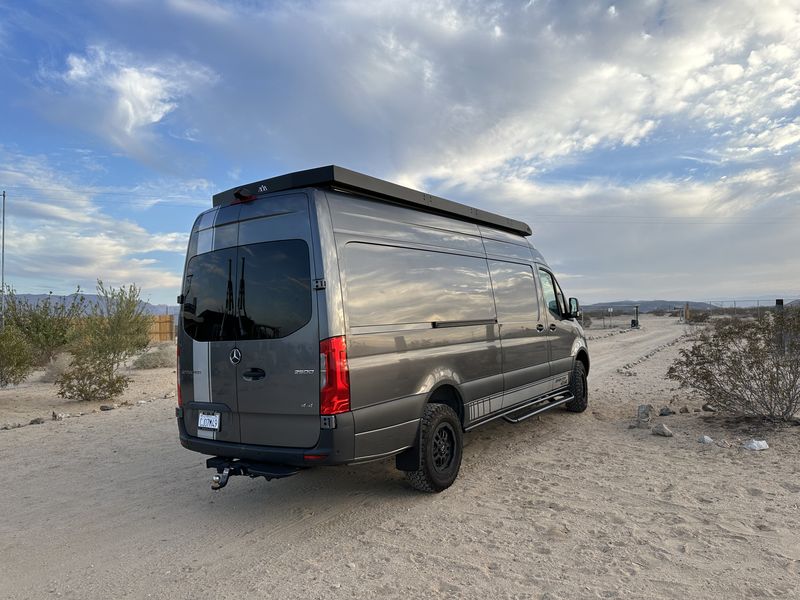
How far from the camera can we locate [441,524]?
4320 mm

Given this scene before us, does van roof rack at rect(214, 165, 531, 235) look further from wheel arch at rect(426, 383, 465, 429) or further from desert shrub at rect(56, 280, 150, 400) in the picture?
desert shrub at rect(56, 280, 150, 400)

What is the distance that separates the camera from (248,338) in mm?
4504

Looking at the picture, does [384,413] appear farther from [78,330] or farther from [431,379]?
[78,330]

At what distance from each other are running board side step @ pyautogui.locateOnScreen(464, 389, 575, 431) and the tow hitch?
197cm

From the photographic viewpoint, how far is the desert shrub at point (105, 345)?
464 inches

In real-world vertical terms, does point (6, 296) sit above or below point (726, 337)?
above

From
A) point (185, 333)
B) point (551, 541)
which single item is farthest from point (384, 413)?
point (185, 333)

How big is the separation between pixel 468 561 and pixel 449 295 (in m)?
2.50

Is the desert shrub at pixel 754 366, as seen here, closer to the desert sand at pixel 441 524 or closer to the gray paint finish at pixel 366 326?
the desert sand at pixel 441 524

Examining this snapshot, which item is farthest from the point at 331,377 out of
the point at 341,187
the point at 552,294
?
the point at 552,294

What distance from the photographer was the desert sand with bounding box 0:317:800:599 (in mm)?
3428

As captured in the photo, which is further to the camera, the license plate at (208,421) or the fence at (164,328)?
the fence at (164,328)

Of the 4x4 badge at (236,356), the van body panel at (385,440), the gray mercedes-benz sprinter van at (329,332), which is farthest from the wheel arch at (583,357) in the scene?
the 4x4 badge at (236,356)

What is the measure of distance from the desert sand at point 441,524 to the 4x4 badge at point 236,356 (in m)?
1.33
